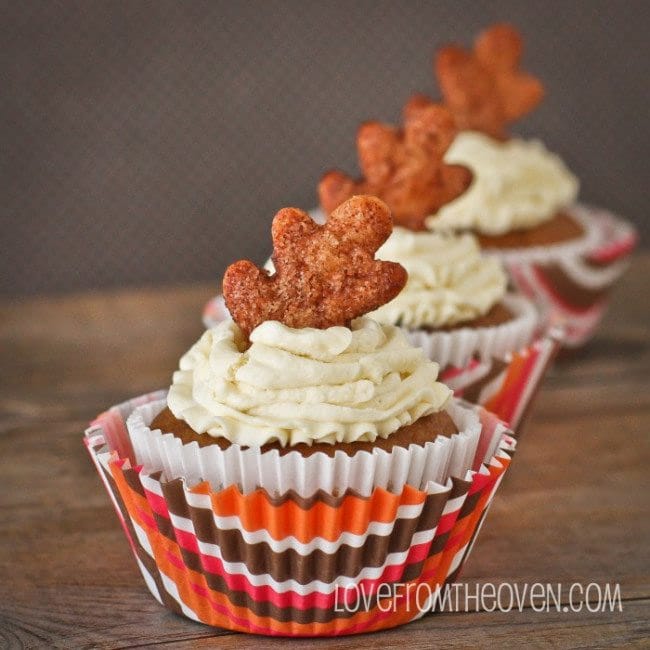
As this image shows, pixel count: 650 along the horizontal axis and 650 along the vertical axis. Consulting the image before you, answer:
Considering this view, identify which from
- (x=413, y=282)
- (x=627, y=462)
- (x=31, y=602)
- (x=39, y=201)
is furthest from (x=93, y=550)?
(x=39, y=201)

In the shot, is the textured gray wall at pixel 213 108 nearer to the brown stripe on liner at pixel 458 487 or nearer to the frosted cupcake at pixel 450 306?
the frosted cupcake at pixel 450 306

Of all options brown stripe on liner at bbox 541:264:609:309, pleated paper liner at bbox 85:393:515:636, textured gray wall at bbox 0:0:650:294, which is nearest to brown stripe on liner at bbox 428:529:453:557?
pleated paper liner at bbox 85:393:515:636

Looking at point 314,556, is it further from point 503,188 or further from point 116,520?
point 503,188

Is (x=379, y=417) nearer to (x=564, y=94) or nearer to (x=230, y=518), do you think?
(x=230, y=518)

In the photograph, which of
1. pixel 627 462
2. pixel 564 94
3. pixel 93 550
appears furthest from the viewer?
pixel 564 94

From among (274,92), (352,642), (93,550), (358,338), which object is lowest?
(352,642)

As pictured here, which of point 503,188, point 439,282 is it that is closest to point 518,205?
point 503,188
